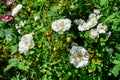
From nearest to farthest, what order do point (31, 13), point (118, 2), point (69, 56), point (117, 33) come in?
point (69, 56) < point (117, 33) < point (118, 2) < point (31, 13)

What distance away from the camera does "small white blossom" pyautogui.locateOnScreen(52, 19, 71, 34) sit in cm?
312

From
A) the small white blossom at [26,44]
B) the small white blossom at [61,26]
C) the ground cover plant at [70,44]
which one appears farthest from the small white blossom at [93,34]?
the small white blossom at [26,44]

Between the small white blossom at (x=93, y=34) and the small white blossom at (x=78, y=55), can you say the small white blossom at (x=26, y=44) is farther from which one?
the small white blossom at (x=93, y=34)

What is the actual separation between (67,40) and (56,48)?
12cm

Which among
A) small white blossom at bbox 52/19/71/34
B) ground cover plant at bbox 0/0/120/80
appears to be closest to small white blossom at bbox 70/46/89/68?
ground cover plant at bbox 0/0/120/80

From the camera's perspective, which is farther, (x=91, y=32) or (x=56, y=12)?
(x=56, y=12)

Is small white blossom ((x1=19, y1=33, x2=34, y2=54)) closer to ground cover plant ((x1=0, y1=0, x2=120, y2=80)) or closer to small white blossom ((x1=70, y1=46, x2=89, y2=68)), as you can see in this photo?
ground cover plant ((x1=0, y1=0, x2=120, y2=80))

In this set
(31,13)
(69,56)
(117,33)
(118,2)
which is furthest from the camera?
(31,13)

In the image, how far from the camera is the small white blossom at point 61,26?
3.12 m

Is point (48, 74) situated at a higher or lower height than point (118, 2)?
lower

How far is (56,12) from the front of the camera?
349cm

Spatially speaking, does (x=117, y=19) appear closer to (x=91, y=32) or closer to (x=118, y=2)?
(x=91, y=32)

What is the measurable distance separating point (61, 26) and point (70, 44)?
0.20 metres

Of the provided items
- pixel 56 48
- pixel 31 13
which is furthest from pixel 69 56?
pixel 31 13
